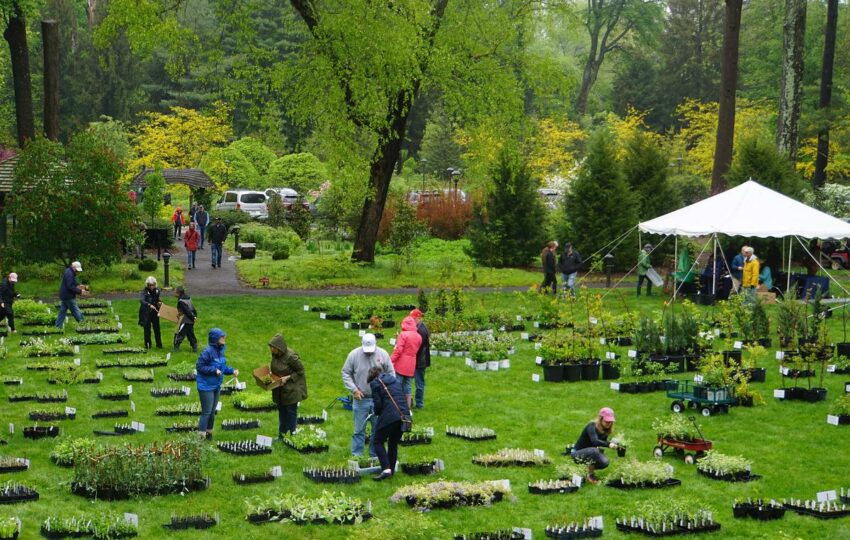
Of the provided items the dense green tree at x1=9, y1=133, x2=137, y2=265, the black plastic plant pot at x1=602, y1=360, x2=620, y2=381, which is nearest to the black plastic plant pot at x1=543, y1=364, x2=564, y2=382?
the black plastic plant pot at x1=602, y1=360, x2=620, y2=381

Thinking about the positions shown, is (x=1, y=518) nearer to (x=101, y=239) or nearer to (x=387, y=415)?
(x=387, y=415)

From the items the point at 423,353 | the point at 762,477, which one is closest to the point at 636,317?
the point at 423,353

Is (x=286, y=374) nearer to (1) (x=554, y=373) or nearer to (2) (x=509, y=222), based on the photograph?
(1) (x=554, y=373)

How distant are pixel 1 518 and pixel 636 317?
655 inches

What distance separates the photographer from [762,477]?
12617 millimetres

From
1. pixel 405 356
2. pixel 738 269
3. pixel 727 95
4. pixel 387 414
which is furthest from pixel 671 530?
pixel 727 95

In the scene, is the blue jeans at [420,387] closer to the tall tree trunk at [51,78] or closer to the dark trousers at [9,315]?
the dark trousers at [9,315]

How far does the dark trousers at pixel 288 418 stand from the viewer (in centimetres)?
1434

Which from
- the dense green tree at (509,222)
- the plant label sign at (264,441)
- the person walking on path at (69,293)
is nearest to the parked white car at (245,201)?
the dense green tree at (509,222)

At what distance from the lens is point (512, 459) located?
519 inches

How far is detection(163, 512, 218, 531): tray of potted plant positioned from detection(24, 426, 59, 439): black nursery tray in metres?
4.40

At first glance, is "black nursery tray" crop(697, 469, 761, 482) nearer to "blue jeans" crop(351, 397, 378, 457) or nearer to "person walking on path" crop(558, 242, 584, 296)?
"blue jeans" crop(351, 397, 378, 457)

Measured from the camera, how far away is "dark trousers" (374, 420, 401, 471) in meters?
12.4

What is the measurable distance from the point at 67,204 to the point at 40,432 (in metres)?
15.7
